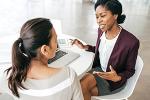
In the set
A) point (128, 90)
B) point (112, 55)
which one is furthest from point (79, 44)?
point (128, 90)

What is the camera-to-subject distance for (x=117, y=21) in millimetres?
2094

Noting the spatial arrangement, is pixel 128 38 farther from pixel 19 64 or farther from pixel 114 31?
pixel 19 64

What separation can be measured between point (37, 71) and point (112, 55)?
92 cm

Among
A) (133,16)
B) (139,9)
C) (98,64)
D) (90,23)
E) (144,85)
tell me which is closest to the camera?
(98,64)

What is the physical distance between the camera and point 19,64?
1.25m

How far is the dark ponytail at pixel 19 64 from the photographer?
1236 mm

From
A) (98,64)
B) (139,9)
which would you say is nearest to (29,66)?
(98,64)

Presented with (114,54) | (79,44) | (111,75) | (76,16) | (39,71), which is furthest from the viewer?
(76,16)

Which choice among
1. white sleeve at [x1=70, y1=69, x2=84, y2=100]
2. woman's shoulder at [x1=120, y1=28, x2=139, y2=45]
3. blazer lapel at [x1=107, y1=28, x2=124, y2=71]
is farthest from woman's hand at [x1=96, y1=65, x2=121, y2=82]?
white sleeve at [x1=70, y1=69, x2=84, y2=100]

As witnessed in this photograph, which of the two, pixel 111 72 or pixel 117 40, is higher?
pixel 117 40

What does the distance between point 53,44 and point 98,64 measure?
1.06 metres

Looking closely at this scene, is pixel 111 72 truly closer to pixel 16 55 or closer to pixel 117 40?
pixel 117 40

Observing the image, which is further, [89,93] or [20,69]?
[89,93]

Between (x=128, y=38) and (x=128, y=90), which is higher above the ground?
(x=128, y=38)
